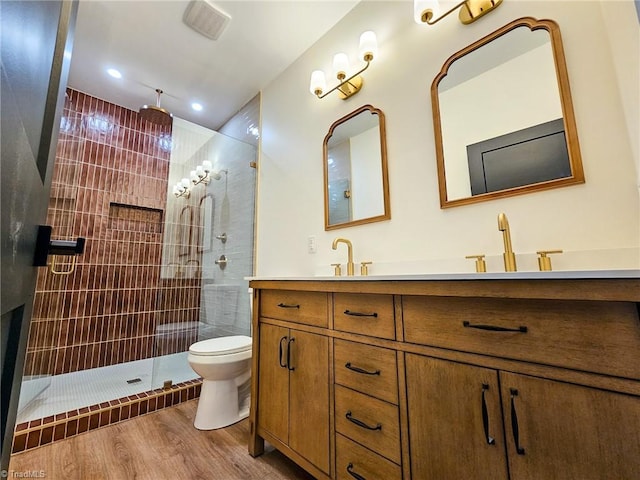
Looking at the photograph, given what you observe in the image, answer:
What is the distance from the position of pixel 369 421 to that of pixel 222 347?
1.14 m

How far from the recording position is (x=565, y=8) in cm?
106

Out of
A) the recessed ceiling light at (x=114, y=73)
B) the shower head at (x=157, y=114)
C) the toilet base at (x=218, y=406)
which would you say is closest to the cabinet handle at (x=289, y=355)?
the toilet base at (x=218, y=406)

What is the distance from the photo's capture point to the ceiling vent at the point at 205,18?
5.93 ft

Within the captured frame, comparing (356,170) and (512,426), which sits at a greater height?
(356,170)

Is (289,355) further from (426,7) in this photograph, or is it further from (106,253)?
(106,253)

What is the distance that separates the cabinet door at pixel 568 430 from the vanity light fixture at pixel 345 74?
5.45ft

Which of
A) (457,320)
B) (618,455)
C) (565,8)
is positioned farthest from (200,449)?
(565,8)

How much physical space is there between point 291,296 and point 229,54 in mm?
2030

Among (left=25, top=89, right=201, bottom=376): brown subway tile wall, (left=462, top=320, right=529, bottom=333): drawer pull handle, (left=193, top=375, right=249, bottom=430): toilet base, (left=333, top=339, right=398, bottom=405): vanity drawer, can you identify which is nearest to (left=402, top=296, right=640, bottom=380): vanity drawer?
(left=462, top=320, right=529, bottom=333): drawer pull handle

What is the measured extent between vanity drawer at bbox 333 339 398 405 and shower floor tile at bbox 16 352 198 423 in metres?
1.72

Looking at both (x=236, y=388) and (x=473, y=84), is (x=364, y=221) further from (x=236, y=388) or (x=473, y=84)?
(x=236, y=388)

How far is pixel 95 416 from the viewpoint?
1.70m

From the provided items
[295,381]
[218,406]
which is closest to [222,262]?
[218,406]

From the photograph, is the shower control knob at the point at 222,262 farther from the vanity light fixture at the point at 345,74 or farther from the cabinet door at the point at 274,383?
the vanity light fixture at the point at 345,74
